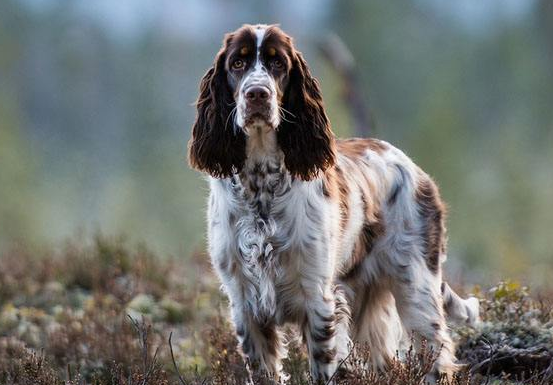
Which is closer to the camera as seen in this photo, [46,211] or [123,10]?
[46,211]

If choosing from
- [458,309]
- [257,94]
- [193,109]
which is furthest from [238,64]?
[193,109]

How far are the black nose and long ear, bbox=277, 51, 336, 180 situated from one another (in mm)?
400

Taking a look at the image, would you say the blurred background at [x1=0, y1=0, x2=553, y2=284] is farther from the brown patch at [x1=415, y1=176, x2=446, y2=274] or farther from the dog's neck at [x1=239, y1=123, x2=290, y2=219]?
the dog's neck at [x1=239, y1=123, x2=290, y2=219]

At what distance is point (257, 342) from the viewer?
530 centimetres

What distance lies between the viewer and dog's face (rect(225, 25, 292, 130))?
4867 mm

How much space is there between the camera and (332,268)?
17.0 ft

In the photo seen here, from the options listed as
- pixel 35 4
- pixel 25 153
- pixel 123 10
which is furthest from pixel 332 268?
pixel 123 10

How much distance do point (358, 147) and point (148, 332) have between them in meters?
1.69

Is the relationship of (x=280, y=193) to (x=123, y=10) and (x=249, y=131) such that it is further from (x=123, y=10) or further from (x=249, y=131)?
(x=123, y=10)

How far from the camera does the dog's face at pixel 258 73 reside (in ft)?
16.0

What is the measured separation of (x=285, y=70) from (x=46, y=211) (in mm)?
39167

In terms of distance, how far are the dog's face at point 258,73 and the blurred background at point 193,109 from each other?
40.6 ft

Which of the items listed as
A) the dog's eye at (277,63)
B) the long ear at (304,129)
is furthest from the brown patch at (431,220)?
the dog's eye at (277,63)

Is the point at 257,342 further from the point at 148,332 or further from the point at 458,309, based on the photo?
the point at 458,309
